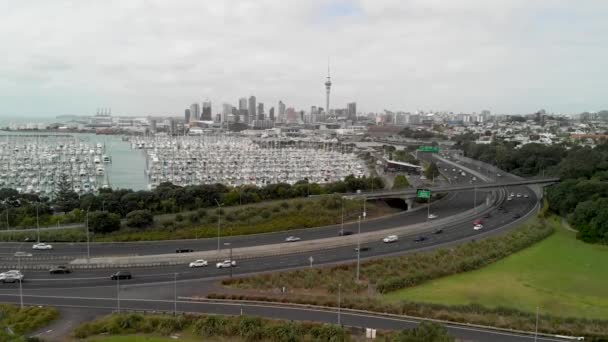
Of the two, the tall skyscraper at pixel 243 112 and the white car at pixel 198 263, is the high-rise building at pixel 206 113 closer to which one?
the tall skyscraper at pixel 243 112

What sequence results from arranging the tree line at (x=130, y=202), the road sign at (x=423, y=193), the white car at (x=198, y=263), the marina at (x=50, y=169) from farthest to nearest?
the marina at (x=50, y=169)
the road sign at (x=423, y=193)
the tree line at (x=130, y=202)
the white car at (x=198, y=263)

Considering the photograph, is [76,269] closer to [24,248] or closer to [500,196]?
[24,248]

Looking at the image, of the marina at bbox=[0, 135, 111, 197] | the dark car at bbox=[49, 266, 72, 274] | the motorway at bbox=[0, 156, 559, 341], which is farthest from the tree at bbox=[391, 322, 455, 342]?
the marina at bbox=[0, 135, 111, 197]

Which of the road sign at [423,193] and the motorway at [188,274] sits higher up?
the road sign at [423,193]

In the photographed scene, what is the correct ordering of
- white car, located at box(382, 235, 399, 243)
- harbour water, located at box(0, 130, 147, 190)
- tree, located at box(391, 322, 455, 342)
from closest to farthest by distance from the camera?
tree, located at box(391, 322, 455, 342)
white car, located at box(382, 235, 399, 243)
harbour water, located at box(0, 130, 147, 190)

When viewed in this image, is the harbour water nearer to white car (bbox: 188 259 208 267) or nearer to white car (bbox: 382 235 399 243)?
white car (bbox: 188 259 208 267)

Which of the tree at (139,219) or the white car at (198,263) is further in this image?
the tree at (139,219)

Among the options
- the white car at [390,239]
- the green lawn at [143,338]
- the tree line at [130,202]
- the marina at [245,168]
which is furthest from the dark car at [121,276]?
the marina at [245,168]

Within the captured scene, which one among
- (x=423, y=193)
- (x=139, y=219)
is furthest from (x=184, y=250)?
(x=423, y=193)
